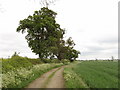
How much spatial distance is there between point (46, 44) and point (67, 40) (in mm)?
16575

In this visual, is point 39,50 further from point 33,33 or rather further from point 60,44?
point 60,44

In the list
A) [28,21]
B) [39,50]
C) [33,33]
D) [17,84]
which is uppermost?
[28,21]

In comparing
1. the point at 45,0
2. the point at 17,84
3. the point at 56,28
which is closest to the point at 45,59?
the point at 56,28

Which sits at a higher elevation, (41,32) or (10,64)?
(41,32)

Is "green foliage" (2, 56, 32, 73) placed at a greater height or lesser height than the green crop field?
greater

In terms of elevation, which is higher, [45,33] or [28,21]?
[28,21]

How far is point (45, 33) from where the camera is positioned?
4406 cm

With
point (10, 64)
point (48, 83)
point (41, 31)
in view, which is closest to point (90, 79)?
point (48, 83)

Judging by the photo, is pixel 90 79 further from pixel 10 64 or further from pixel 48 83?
pixel 10 64

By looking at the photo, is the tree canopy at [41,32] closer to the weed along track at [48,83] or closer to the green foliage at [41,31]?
the green foliage at [41,31]

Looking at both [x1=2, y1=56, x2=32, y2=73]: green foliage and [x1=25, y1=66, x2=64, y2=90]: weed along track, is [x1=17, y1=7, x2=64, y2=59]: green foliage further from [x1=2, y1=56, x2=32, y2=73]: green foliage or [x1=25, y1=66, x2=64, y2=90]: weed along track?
[x1=25, y1=66, x2=64, y2=90]: weed along track

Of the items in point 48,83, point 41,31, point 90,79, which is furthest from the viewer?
point 41,31

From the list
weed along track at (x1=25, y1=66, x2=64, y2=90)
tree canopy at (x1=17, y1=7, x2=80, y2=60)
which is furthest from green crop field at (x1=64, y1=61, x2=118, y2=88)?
tree canopy at (x1=17, y1=7, x2=80, y2=60)

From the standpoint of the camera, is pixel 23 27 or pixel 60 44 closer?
pixel 23 27
